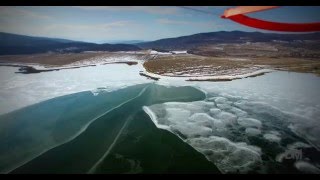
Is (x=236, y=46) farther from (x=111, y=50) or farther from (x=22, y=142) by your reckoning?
(x=22, y=142)

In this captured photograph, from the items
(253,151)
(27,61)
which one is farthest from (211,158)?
(27,61)

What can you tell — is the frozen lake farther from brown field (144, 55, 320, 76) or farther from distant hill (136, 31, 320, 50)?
distant hill (136, 31, 320, 50)

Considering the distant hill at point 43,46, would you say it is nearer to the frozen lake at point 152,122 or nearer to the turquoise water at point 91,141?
the frozen lake at point 152,122

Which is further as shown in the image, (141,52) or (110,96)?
(141,52)

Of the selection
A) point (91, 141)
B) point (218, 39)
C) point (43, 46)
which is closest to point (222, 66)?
point (218, 39)

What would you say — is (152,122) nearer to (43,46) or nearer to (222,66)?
(222,66)

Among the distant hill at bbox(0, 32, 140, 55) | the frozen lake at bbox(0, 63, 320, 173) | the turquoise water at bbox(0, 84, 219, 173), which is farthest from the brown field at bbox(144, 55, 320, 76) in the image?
the turquoise water at bbox(0, 84, 219, 173)

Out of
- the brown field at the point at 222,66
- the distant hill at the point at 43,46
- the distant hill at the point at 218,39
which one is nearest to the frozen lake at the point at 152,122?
the brown field at the point at 222,66
